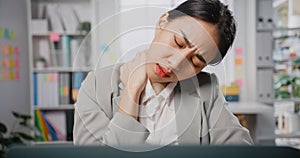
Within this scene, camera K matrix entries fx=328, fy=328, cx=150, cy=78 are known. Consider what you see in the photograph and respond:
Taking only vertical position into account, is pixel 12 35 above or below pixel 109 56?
above

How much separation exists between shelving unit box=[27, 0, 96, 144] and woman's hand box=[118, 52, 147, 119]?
0.05 metres

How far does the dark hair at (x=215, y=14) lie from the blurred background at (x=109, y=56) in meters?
0.01

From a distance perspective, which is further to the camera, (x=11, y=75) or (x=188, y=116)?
(x=11, y=75)

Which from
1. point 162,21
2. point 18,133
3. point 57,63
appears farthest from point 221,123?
point 18,133

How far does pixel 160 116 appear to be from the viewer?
41cm

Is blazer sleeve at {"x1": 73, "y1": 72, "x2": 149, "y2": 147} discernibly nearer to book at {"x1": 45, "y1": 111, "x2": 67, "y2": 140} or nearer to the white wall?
book at {"x1": 45, "y1": 111, "x2": 67, "y2": 140}

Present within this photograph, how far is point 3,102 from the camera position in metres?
1.71

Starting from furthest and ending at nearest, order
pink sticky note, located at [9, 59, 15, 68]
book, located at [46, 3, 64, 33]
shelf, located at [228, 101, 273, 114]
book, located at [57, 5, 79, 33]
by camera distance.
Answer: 1. pink sticky note, located at [9, 59, 15, 68]
2. book, located at [46, 3, 64, 33]
3. book, located at [57, 5, 79, 33]
4. shelf, located at [228, 101, 273, 114]

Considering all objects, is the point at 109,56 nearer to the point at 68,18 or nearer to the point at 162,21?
the point at 162,21

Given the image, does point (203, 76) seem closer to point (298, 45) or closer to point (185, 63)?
point (185, 63)

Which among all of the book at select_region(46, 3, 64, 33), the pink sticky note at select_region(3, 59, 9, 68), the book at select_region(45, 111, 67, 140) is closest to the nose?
the book at select_region(45, 111, 67, 140)

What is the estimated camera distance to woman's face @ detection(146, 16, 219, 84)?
1.20 feet

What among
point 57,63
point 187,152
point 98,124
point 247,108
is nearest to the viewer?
point 187,152

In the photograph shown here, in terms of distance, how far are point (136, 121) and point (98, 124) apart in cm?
5
